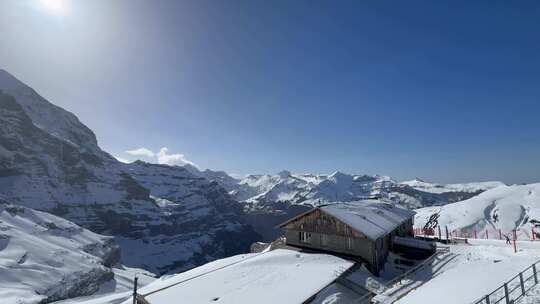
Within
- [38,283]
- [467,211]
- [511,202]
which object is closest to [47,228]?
[38,283]

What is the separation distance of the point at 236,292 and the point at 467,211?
246 ft

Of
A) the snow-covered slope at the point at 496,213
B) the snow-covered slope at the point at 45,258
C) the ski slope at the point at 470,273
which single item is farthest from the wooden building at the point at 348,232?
the snow-covered slope at the point at 45,258

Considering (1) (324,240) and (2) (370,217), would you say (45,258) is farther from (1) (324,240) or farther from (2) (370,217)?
(2) (370,217)

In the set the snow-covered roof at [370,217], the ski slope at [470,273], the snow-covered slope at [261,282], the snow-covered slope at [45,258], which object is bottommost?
the snow-covered slope at [45,258]

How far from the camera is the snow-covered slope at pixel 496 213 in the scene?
6338 cm

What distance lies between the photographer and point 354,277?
27.9 meters

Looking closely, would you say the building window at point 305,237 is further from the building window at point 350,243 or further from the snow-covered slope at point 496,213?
the snow-covered slope at point 496,213

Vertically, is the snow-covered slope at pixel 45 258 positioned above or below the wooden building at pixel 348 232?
below

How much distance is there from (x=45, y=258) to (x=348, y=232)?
121 m

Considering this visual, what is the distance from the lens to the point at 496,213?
7094 centimetres

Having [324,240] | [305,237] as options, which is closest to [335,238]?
[324,240]

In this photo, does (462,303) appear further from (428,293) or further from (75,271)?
(75,271)

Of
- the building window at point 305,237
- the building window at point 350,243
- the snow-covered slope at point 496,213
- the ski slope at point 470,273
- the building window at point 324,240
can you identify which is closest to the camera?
the ski slope at point 470,273

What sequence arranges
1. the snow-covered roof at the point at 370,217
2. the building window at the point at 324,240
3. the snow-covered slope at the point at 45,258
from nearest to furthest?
the snow-covered roof at the point at 370,217
the building window at the point at 324,240
the snow-covered slope at the point at 45,258
